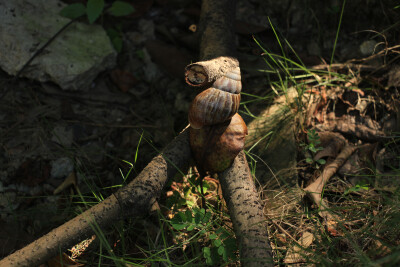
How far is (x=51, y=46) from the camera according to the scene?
3.07m

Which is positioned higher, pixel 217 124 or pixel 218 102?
pixel 218 102

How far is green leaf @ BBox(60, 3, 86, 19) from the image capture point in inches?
125

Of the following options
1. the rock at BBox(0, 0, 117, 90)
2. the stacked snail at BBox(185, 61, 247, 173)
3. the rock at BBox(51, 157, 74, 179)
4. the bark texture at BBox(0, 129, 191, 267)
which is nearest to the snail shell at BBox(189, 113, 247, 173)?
the stacked snail at BBox(185, 61, 247, 173)

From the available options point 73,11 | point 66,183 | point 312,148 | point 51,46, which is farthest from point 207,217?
point 73,11

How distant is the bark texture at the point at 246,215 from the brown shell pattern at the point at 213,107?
0.32 metres

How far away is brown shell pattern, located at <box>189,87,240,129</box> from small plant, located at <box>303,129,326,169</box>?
0.77m

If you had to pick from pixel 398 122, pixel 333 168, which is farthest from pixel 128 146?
pixel 398 122

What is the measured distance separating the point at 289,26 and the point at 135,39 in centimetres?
153

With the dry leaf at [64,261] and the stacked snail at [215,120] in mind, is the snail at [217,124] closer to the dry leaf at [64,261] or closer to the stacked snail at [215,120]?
the stacked snail at [215,120]

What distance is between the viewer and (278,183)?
2.35 meters

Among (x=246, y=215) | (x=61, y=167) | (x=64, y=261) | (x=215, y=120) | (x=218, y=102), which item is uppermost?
(x=218, y=102)

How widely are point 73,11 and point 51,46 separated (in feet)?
1.37

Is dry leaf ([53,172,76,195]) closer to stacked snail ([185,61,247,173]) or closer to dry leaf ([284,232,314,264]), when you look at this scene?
stacked snail ([185,61,247,173])

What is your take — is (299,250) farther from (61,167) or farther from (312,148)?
(61,167)
